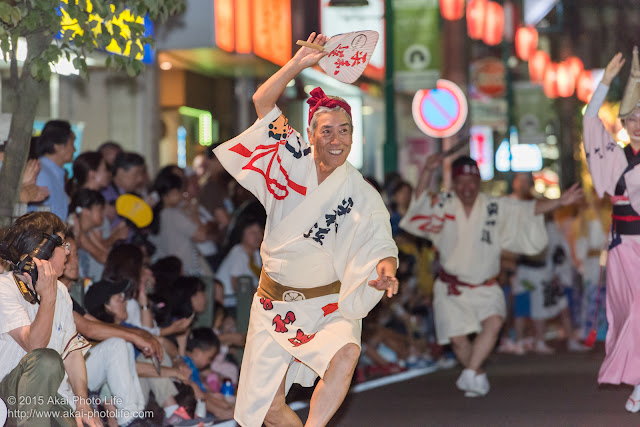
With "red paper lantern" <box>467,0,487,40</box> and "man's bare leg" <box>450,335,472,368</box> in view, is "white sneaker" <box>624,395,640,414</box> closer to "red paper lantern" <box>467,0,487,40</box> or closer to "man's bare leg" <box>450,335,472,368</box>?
"man's bare leg" <box>450,335,472,368</box>

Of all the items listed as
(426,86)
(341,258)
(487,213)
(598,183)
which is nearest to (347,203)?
(341,258)

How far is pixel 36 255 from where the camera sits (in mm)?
4875

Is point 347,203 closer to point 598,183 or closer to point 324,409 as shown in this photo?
point 324,409

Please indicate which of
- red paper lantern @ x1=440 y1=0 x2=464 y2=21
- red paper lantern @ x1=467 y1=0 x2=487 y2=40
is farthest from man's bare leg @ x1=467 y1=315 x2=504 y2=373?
red paper lantern @ x1=467 y1=0 x2=487 y2=40

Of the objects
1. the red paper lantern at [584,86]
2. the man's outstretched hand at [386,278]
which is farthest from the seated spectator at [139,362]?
the red paper lantern at [584,86]

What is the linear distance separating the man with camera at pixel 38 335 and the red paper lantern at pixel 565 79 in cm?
2018

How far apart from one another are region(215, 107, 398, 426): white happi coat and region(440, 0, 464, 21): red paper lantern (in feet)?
36.9

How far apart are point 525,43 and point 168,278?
1616cm

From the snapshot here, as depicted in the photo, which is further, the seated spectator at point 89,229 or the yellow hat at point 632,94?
the seated spectator at point 89,229

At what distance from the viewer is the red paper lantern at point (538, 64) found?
2248 cm

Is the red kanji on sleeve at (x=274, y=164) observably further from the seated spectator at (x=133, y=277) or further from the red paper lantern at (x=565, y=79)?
the red paper lantern at (x=565, y=79)

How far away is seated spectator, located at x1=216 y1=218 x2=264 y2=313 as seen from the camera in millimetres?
8484

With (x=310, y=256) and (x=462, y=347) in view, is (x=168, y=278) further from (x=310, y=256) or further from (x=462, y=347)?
(x=462, y=347)

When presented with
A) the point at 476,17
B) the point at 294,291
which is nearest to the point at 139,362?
the point at 294,291
